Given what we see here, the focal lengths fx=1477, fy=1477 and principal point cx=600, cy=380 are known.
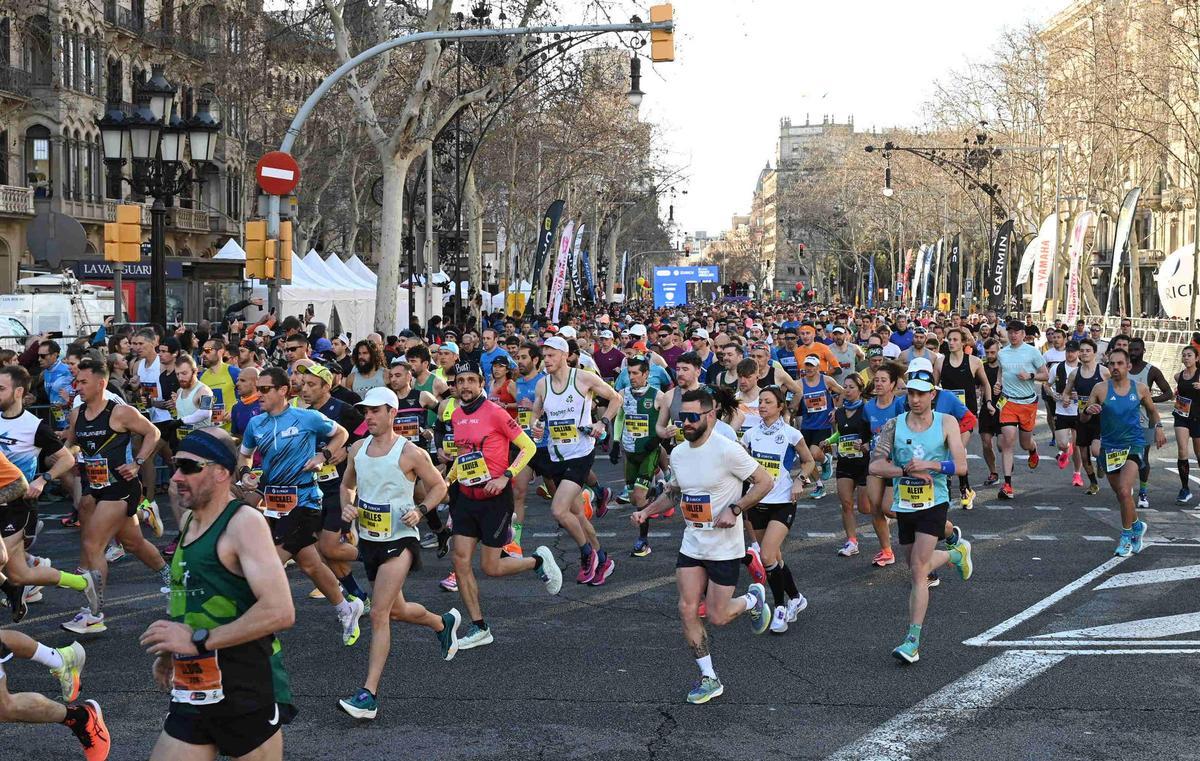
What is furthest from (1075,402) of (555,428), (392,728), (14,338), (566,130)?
(566,130)

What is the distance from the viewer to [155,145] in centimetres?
1627

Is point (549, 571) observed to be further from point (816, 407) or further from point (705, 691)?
point (816, 407)

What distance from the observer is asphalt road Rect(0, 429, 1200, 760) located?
6.75 m

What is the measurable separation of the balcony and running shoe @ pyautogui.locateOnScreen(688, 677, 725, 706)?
36.6 m

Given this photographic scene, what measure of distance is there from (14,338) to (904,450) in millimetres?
16018

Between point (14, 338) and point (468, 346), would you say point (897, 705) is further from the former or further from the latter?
point (14, 338)

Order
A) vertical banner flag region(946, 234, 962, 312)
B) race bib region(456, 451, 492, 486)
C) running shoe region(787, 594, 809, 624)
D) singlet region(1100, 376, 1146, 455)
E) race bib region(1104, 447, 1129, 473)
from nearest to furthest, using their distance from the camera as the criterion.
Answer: race bib region(456, 451, 492, 486) → running shoe region(787, 594, 809, 624) → race bib region(1104, 447, 1129, 473) → singlet region(1100, 376, 1146, 455) → vertical banner flag region(946, 234, 962, 312)

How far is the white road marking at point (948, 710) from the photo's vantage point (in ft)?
21.8

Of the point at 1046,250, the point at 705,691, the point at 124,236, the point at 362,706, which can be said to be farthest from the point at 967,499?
the point at 1046,250

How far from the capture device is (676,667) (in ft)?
26.9

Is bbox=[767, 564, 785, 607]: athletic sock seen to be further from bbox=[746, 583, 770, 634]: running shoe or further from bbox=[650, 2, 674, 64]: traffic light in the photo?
bbox=[650, 2, 674, 64]: traffic light

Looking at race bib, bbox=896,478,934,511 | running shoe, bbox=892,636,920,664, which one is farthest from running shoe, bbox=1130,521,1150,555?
running shoe, bbox=892,636,920,664

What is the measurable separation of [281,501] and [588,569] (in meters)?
2.80

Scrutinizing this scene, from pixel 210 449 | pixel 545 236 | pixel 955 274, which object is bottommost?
pixel 210 449
